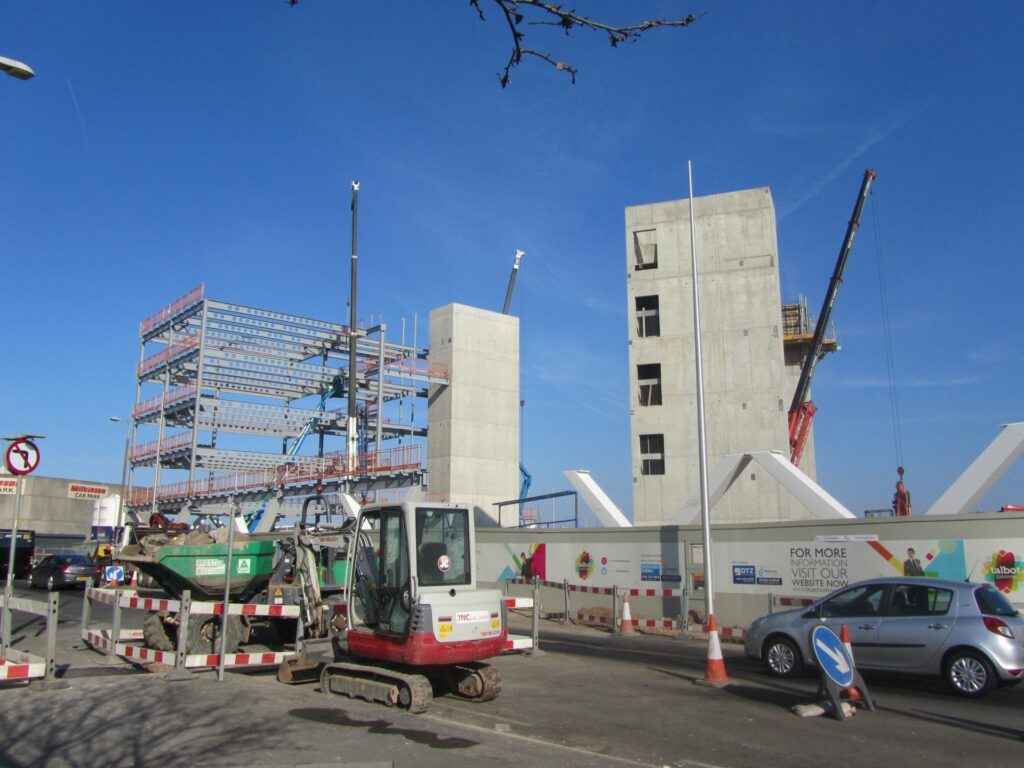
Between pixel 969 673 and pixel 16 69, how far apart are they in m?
13.5

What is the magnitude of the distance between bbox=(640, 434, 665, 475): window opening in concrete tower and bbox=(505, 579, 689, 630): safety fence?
14.0 m

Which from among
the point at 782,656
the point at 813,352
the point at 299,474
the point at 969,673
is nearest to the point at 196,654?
the point at 782,656

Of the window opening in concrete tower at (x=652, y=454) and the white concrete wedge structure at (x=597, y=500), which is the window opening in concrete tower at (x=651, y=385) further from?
the white concrete wedge structure at (x=597, y=500)

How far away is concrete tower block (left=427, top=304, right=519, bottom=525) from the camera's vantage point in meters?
47.2

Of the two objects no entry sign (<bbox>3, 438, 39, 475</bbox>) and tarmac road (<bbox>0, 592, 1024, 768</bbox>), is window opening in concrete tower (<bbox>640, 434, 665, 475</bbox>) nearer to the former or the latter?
tarmac road (<bbox>0, 592, 1024, 768</bbox>)

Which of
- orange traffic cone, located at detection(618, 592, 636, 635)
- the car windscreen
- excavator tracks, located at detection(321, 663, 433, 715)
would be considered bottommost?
orange traffic cone, located at detection(618, 592, 636, 635)

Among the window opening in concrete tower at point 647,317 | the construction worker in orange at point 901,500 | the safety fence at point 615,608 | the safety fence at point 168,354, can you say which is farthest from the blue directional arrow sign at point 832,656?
the safety fence at point 168,354

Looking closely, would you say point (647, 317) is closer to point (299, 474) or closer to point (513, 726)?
point (299, 474)

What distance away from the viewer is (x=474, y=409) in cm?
4888

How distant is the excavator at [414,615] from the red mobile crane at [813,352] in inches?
1317

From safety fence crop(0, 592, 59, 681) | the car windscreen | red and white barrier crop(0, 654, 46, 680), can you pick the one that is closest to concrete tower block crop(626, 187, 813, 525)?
the car windscreen

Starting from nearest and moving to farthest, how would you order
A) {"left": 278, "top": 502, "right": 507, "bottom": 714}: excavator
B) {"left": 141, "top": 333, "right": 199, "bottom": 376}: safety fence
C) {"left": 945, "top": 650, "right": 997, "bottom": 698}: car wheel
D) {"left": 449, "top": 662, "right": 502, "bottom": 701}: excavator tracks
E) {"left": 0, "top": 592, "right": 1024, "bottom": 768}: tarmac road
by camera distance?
1. {"left": 0, "top": 592, "right": 1024, "bottom": 768}: tarmac road
2. {"left": 278, "top": 502, "right": 507, "bottom": 714}: excavator
3. {"left": 449, "top": 662, "right": 502, "bottom": 701}: excavator tracks
4. {"left": 945, "top": 650, "right": 997, "bottom": 698}: car wheel
5. {"left": 141, "top": 333, "right": 199, "bottom": 376}: safety fence

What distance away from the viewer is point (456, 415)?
47.9 metres

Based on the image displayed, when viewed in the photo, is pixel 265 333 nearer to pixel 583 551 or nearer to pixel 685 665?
pixel 583 551
